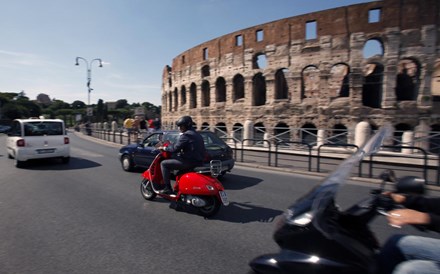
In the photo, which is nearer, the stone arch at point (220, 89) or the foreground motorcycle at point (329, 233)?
the foreground motorcycle at point (329, 233)

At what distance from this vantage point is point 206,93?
33.2m

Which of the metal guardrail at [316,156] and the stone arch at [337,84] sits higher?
the stone arch at [337,84]

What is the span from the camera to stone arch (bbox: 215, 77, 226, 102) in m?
30.4

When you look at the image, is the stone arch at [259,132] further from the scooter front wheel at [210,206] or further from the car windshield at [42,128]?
the scooter front wheel at [210,206]

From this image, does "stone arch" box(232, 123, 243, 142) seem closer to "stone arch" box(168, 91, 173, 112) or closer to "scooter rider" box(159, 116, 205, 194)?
"scooter rider" box(159, 116, 205, 194)

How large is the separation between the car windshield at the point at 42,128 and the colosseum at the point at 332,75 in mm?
11117

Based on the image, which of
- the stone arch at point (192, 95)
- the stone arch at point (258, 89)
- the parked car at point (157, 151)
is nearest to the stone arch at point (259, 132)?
the stone arch at point (258, 89)

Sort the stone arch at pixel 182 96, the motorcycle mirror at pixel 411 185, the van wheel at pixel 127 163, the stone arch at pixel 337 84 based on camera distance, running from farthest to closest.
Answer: the stone arch at pixel 182 96 < the stone arch at pixel 337 84 < the van wheel at pixel 127 163 < the motorcycle mirror at pixel 411 185

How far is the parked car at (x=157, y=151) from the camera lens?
27.8 ft

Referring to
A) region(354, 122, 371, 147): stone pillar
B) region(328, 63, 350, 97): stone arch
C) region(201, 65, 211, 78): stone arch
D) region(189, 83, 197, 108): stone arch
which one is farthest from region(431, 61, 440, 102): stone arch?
region(189, 83, 197, 108): stone arch

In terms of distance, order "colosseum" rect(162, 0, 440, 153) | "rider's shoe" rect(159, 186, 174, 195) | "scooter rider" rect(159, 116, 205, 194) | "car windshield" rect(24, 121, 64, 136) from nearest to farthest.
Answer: "scooter rider" rect(159, 116, 205, 194), "rider's shoe" rect(159, 186, 174, 195), "car windshield" rect(24, 121, 64, 136), "colosseum" rect(162, 0, 440, 153)

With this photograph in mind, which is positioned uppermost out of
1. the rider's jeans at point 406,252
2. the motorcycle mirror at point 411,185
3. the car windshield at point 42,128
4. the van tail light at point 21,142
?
the car windshield at point 42,128

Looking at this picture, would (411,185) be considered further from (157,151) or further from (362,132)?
(362,132)

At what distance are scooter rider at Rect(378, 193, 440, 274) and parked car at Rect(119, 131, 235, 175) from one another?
19.4ft
